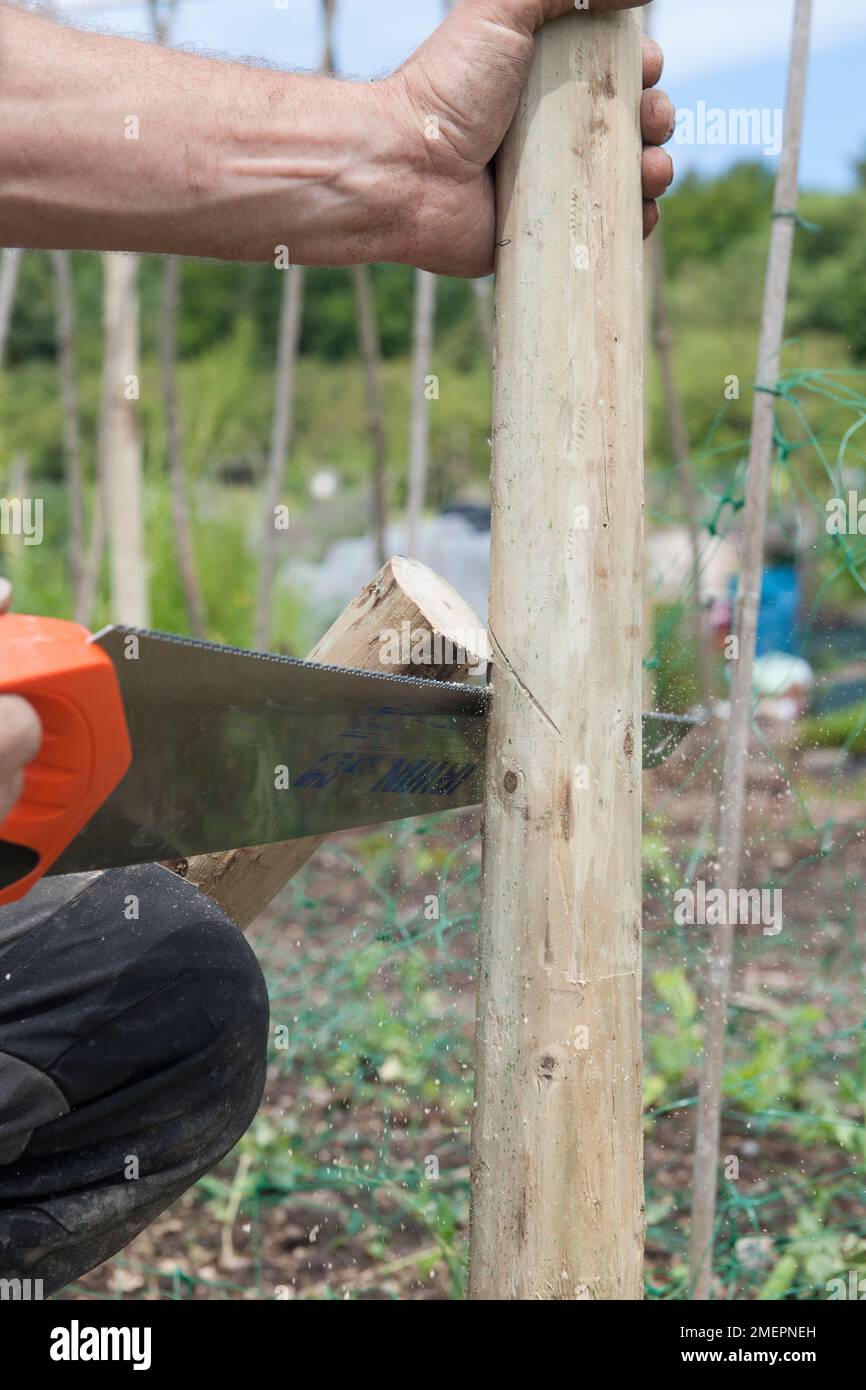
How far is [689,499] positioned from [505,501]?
2685mm

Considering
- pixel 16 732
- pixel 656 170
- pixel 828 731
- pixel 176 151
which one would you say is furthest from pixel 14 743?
pixel 828 731

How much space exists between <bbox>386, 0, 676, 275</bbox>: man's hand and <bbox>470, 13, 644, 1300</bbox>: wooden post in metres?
0.04

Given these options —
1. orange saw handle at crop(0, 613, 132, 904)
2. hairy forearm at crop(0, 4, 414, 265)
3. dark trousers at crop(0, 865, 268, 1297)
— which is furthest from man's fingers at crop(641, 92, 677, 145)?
dark trousers at crop(0, 865, 268, 1297)

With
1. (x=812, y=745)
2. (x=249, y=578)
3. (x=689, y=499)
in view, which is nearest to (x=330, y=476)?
(x=249, y=578)

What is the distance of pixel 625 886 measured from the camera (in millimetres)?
1337

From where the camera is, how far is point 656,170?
1.41m

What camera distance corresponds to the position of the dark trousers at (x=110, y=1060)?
135 centimetres

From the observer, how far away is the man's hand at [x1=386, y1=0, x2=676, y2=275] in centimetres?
127

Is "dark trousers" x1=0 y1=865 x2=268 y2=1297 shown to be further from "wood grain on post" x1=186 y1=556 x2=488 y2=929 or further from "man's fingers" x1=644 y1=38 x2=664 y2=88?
"man's fingers" x1=644 y1=38 x2=664 y2=88

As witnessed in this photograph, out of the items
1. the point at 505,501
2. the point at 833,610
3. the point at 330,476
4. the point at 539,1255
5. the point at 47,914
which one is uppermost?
the point at 330,476

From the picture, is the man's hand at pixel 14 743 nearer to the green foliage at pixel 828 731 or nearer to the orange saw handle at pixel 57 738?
the orange saw handle at pixel 57 738

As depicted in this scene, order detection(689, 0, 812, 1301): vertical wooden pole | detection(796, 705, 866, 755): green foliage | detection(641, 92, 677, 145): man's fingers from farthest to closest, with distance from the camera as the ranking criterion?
1. detection(796, 705, 866, 755): green foliage
2. detection(689, 0, 812, 1301): vertical wooden pole
3. detection(641, 92, 677, 145): man's fingers

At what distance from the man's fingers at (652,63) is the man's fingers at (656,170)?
0.24 ft

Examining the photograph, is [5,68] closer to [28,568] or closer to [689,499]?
[689,499]
